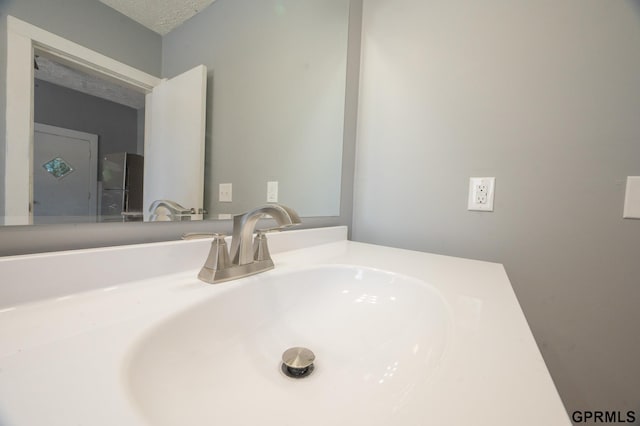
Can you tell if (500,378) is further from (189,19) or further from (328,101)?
(328,101)

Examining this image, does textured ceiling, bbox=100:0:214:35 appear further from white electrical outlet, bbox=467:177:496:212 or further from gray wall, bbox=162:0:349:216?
A: white electrical outlet, bbox=467:177:496:212

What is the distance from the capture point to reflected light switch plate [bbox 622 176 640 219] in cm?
67

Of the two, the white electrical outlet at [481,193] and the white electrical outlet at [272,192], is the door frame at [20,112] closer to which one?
the white electrical outlet at [272,192]

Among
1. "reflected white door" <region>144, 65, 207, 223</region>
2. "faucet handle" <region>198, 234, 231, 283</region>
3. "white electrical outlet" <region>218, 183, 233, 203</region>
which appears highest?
"reflected white door" <region>144, 65, 207, 223</region>

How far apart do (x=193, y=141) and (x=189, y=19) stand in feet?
0.94

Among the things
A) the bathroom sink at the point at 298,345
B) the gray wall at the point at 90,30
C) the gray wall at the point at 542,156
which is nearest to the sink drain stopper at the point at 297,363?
the bathroom sink at the point at 298,345

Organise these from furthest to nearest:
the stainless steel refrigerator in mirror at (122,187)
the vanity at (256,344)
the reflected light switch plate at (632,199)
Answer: the reflected light switch plate at (632,199) → the stainless steel refrigerator in mirror at (122,187) → the vanity at (256,344)

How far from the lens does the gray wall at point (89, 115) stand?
0.39 meters

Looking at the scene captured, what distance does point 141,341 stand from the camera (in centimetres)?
29

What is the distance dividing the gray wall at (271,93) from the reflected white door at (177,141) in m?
0.02

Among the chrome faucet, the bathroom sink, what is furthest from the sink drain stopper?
the chrome faucet

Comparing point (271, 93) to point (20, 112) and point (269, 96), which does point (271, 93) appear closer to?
point (269, 96)

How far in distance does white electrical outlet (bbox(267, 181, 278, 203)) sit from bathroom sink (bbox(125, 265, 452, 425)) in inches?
14.1

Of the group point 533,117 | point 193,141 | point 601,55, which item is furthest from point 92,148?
point 601,55
